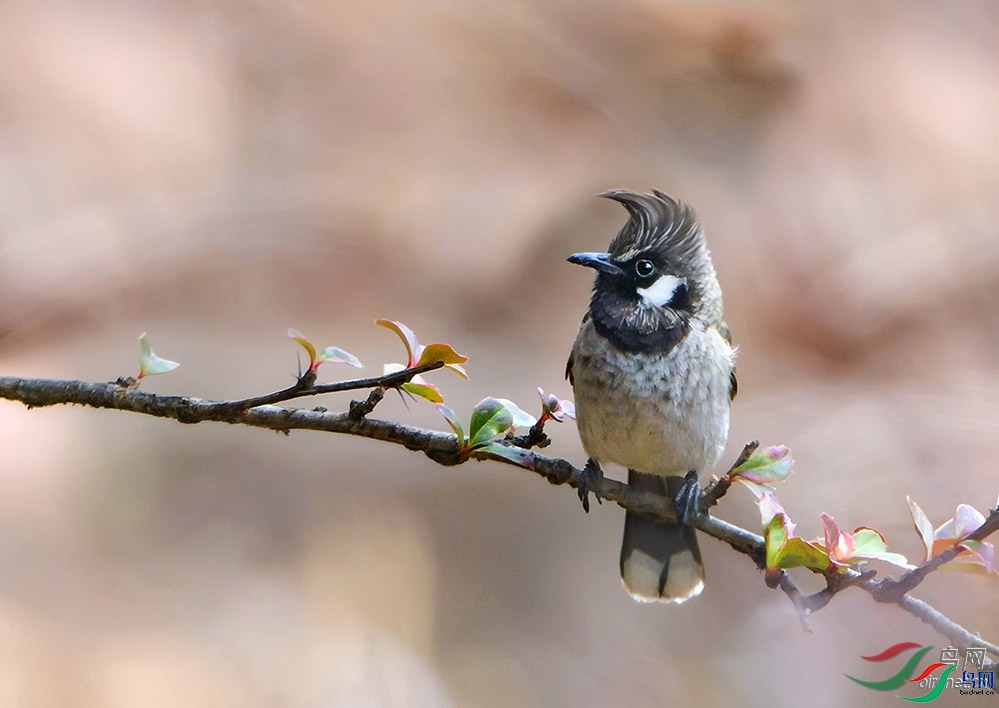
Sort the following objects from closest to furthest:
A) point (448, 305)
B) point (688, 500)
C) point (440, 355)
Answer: point (440, 355) → point (688, 500) → point (448, 305)

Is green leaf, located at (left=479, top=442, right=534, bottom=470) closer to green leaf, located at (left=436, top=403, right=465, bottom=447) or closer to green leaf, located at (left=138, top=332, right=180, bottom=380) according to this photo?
green leaf, located at (left=436, top=403, right=465, bottom=447)

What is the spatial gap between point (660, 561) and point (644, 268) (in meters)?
0.98

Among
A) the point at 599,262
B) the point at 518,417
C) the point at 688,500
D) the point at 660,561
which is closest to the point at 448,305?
the point at 660,561

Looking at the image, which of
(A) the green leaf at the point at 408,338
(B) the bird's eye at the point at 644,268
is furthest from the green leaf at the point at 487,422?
(B) the bird's eye at the point at 644,268

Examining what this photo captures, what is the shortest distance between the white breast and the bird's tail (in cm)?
34

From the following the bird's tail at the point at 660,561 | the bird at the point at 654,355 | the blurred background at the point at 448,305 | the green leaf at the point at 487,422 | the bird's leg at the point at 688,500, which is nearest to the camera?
the green leaf at the point at 487,422

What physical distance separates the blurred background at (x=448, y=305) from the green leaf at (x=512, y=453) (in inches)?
97.6

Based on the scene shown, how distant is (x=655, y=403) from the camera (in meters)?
2.74

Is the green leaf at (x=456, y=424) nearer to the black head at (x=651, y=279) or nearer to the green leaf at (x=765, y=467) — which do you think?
the green leaf at (x=765, y=467)

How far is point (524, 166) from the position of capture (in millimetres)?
6070

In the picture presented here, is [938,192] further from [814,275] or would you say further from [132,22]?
[132,22]

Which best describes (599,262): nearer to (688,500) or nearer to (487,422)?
(688,500)

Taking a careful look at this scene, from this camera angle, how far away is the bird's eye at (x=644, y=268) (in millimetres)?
2771

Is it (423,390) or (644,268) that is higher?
(644,268)
